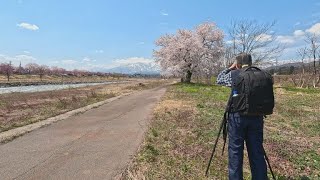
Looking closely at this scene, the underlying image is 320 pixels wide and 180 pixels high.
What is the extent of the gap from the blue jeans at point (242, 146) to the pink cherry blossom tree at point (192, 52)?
54237 mm

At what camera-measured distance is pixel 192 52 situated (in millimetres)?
59469

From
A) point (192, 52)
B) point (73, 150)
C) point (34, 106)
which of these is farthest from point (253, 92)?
point (192, 52)

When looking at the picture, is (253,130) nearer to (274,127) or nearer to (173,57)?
(274,127)

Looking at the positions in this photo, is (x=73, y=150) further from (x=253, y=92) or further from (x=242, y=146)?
(x=253, y=92)

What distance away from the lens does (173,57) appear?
200 feet

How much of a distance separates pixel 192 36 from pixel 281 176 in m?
56.5

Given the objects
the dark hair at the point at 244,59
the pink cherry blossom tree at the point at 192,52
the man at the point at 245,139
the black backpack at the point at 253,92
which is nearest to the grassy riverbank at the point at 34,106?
the man at the point at 245,139

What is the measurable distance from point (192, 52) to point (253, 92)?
5466 cm

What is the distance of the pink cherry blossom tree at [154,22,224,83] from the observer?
59.9m

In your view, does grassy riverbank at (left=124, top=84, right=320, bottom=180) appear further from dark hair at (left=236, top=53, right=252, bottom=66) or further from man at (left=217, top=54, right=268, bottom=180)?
dark hair at (left=236, top=53, right=252, bottom=66)

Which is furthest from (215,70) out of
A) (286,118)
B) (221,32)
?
(286,118)

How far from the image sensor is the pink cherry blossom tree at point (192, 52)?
197 feet

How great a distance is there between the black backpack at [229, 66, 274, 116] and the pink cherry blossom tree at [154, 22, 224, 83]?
5437 cm

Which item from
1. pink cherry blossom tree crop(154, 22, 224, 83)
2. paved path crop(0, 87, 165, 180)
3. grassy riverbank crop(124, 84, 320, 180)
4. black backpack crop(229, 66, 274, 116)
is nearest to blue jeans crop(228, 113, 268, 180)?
black backpack crop(229, 66, 274, 116)
